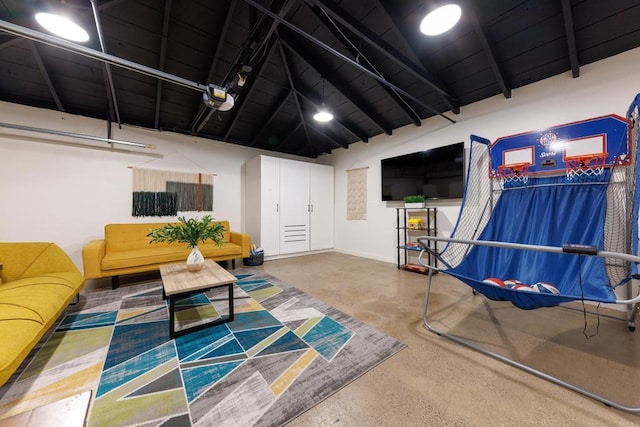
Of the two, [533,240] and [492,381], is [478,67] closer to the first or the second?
[533,240]

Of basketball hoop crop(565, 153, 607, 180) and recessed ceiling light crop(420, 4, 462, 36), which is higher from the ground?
recessed ceiling light crop(420, 4, 462, 36)

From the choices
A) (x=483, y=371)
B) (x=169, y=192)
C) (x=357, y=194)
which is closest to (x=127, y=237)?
(x=169, y=192)

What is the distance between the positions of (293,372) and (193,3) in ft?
12.5

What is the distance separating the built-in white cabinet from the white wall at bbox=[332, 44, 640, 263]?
396mm

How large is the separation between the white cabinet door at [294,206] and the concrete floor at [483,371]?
2497 millimetres

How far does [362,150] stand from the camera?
5320 mm

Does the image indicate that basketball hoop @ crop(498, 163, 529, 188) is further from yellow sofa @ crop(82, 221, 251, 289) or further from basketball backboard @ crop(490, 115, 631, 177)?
yellow sofa @ crop(82, 221, 251, 289)

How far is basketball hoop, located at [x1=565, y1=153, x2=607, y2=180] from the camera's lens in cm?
234

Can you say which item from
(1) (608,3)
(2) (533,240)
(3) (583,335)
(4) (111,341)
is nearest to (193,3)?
(4) (111,341)

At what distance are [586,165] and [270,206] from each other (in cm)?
467

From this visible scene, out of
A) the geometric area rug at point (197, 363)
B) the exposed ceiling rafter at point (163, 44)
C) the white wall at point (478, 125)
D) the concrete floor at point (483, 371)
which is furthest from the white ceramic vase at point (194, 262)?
the white wall at point (478, 125)

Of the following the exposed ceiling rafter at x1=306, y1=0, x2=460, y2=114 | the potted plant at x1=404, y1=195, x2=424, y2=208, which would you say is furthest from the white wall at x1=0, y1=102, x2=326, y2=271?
the potted plant at x1=404, y1=195, x2=424, y2=208

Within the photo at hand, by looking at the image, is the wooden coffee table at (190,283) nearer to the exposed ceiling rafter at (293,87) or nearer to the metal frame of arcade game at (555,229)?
the metal frame of arcade game at (555,229)

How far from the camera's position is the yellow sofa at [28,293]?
1260mm
